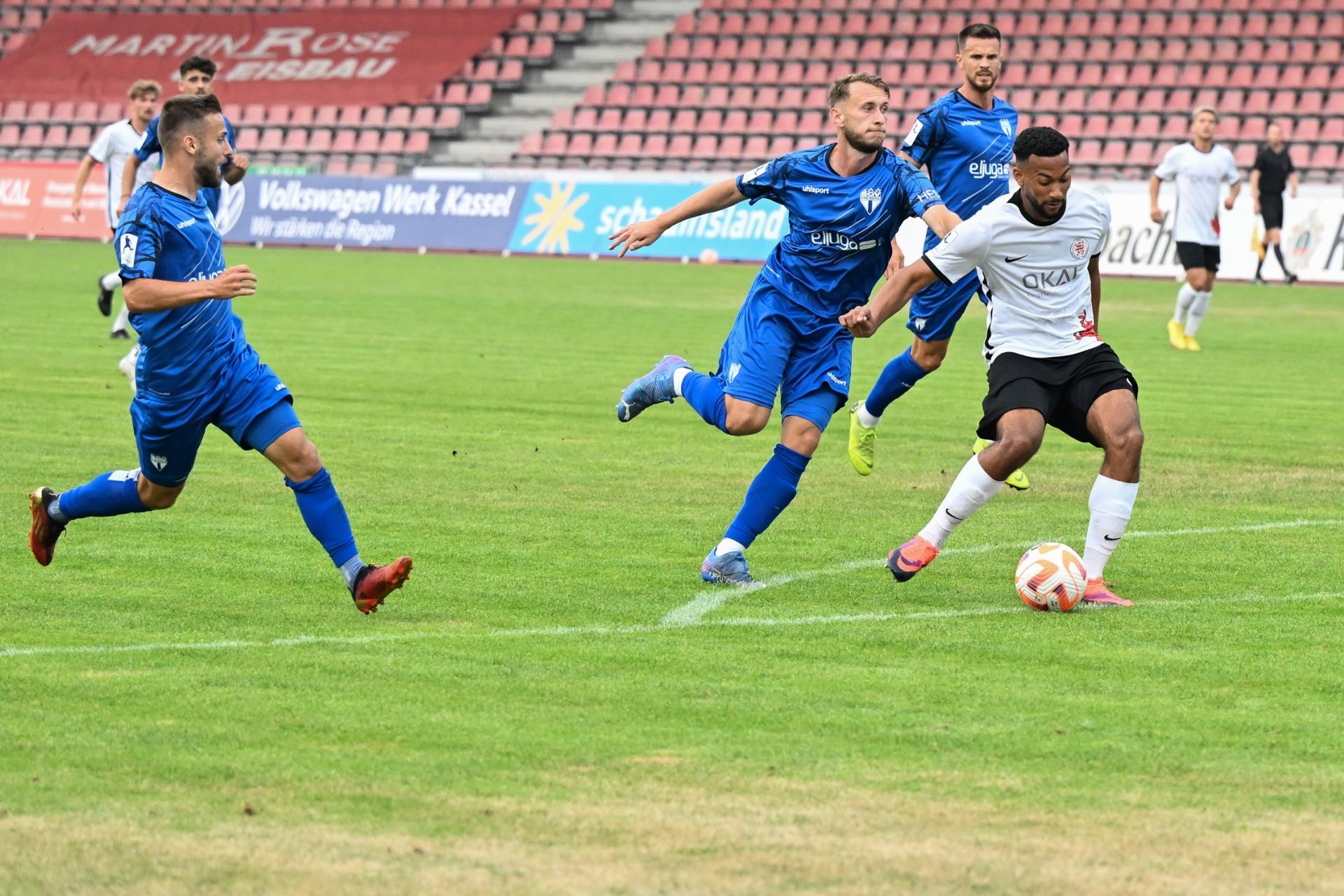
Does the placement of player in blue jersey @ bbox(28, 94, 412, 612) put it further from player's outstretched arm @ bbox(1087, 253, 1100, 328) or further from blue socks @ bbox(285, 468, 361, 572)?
player's outstretched arm @ bbox(1087, 253, 1100, 328)

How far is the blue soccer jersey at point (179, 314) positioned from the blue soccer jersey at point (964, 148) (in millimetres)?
5068

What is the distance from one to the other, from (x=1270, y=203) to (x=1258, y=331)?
22.3 feet

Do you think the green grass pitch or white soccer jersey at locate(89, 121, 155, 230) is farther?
white soccer jersey at locate(89, 121, 155, 230)

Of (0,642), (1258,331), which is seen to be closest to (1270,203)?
(1258,331)

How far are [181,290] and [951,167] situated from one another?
18.7 feet

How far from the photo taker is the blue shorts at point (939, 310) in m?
11.3

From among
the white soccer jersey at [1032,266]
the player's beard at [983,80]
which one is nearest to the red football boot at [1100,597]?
the white soccer jersey at [1032,266]

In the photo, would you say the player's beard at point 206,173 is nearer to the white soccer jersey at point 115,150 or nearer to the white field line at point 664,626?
the white field line at point 664,626

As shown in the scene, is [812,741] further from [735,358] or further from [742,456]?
[742,456]

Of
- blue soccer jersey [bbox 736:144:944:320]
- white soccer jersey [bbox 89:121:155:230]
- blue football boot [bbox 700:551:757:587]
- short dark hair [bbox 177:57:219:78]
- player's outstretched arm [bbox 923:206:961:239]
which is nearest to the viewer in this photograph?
blue football boot [bbox 700:551:757:587]

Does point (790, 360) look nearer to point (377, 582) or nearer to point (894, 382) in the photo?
point (377, 582)

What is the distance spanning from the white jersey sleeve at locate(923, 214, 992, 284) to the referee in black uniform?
2033 cm

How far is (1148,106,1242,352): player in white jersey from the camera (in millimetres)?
20125

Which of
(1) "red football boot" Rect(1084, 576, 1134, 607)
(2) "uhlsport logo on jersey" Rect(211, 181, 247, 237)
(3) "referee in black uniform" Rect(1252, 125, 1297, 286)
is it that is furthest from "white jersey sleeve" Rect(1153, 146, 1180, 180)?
(2) "uhlsport logo on jersey" Rect(211, 181, 247, 237)
